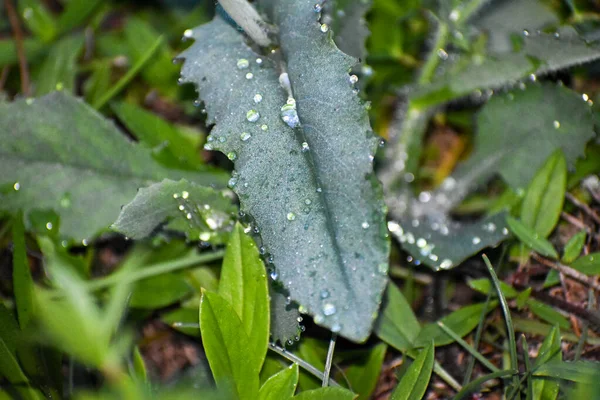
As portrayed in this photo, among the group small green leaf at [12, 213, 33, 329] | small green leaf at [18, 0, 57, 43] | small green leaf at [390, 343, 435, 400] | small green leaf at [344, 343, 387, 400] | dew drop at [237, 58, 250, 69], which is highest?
dew drop at [237, 58, 250, 69]

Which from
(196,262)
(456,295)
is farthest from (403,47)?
(196,262)

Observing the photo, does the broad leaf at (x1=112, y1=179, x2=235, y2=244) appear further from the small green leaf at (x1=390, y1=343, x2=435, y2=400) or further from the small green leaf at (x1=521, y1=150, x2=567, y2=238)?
the small green leaf at (x1=521, y1=150, x2=567, y2=238)

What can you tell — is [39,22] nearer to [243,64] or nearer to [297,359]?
[243,64]

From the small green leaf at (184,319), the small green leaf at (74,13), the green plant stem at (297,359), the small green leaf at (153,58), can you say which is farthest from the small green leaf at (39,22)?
the green plant stem at (297,359)

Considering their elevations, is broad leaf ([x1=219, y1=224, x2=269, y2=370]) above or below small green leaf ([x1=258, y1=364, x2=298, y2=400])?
above

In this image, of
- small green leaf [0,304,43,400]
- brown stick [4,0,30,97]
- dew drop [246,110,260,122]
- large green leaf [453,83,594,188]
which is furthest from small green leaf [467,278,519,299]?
brown stick [4,0,30,97]

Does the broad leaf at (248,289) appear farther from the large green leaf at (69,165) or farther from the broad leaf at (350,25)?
the broad leaf at (350,25)
